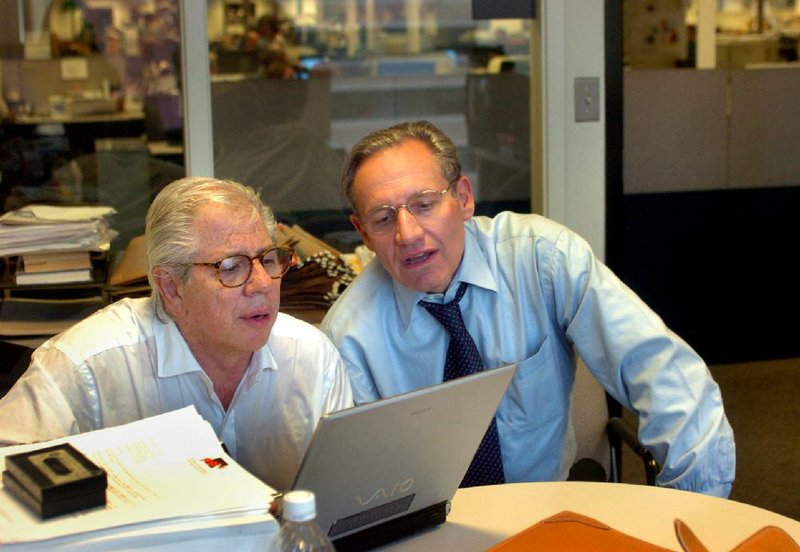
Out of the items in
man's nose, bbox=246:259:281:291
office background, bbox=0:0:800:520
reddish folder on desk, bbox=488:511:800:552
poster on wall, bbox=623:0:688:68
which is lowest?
reddish folder on desk, bbox=488:511:800:552

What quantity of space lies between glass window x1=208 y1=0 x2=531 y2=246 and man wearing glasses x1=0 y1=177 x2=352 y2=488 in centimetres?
170

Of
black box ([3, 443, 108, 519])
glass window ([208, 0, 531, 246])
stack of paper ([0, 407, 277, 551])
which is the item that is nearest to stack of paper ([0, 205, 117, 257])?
glass window ([208, 0, 531, 246])

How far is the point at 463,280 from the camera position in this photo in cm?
234

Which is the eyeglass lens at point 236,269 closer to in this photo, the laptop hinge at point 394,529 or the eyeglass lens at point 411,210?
the eyeglass lens at point 411,210

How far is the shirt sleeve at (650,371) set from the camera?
6.94 ft

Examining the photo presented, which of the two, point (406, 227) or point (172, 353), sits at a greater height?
point (406, 227)

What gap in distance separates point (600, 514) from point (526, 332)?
2.13 feet

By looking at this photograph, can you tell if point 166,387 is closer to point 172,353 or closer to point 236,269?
point 172,353

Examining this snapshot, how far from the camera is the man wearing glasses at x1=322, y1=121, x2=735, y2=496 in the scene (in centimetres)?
222

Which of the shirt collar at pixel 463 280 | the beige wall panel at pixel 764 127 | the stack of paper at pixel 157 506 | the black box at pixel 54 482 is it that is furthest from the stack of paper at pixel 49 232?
the beige wall panel at pixel 764 127

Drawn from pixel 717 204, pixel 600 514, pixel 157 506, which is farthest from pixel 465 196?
pixel 717 204

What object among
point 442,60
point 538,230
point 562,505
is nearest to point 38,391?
Result: point 562,505

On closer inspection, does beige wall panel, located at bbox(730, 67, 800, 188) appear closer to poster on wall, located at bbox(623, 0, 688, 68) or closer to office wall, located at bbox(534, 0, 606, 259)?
poster on wall, located at bbox(623, 0, 688, 68)

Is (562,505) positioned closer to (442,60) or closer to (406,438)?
(406,438)
